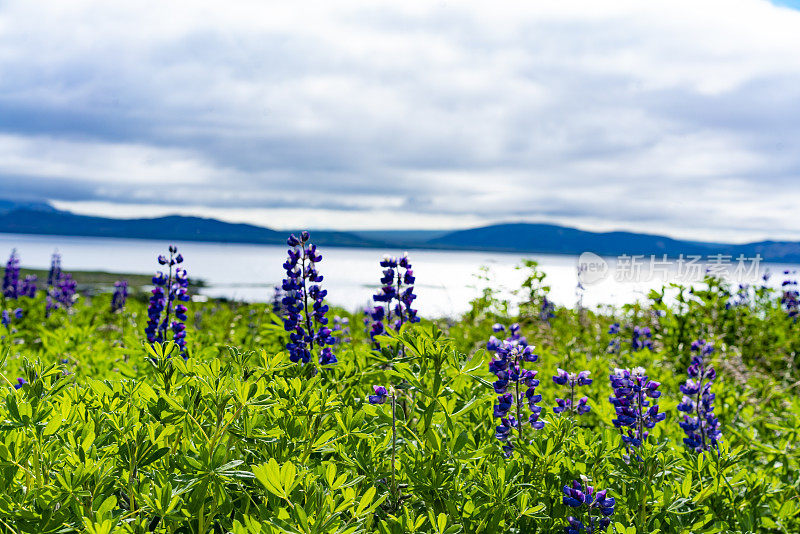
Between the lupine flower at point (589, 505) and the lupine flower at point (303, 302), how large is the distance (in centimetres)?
189

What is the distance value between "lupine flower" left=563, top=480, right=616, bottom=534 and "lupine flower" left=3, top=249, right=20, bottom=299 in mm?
9656

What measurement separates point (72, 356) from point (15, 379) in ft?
1.60

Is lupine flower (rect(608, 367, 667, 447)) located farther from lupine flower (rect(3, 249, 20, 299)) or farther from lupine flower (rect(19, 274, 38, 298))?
lupine flower (rect(19, 274, 38, 298))

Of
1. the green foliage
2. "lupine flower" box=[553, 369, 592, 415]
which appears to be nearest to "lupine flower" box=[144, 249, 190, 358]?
the green foliage

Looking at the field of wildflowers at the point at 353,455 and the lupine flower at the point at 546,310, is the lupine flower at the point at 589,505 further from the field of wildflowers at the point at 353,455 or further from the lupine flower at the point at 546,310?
the lupine flower at the point at 546,310

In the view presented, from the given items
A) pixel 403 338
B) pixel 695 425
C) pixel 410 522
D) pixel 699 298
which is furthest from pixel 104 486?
pixel 699 298

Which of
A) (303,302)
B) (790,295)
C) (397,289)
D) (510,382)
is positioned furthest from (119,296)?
(790,295)

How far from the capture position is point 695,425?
3578 mm

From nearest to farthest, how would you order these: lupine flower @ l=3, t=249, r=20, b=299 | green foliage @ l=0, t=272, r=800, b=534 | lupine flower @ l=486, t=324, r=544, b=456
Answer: green foliage @ l=0, t=272, r=800, b=534 < lupine flower @ l=486, t=324, r=544, b=456 < lupine flower @ l=3, t=249, r=20, b=299

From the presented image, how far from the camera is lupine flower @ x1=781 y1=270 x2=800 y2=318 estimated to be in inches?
390

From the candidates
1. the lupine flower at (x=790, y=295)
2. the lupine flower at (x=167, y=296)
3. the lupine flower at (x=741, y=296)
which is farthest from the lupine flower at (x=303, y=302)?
the lupine flower at (x=790, y=295)

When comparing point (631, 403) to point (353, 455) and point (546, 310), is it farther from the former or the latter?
point (546, 310)

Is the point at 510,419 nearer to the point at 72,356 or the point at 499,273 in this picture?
the point at 72,356

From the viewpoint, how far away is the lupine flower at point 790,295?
32.5ft
